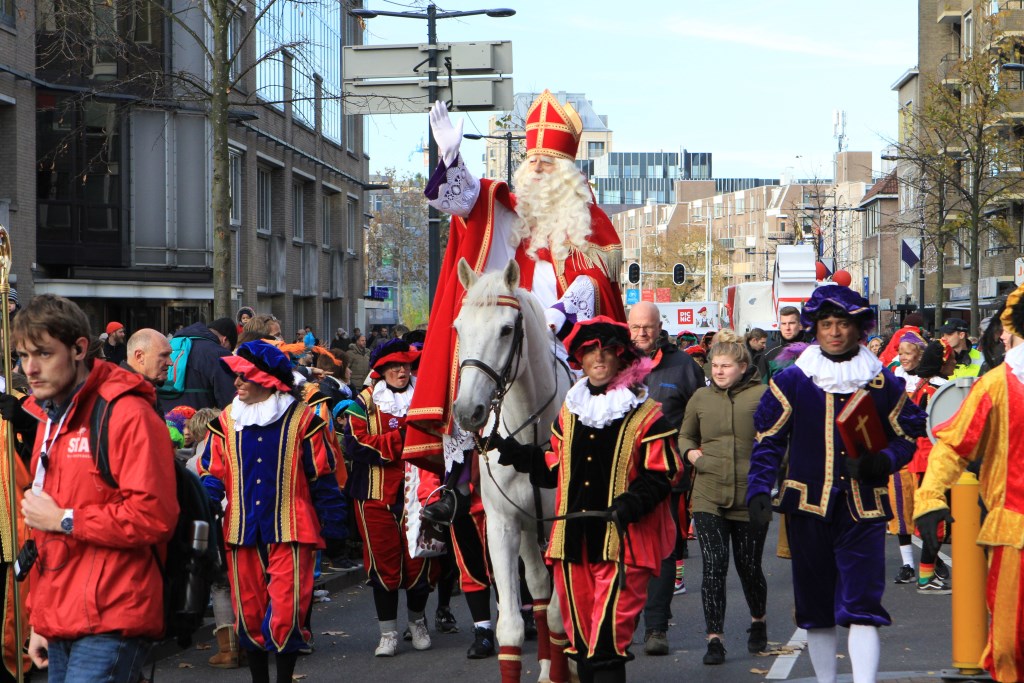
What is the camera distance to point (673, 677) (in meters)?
8.54

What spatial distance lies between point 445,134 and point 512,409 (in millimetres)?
1579

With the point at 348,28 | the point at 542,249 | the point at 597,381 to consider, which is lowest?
the point at 597,381

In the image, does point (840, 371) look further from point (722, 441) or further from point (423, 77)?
point (423, 77)

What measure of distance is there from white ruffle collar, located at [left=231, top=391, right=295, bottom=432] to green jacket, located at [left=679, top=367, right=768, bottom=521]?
302 centimetres

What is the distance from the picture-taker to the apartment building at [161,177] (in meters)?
27.3

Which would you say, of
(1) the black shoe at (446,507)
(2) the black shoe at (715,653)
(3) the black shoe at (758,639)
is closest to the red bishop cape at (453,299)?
(1) the black shoe at (446,507)

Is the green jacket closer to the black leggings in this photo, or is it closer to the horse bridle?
the black leggings

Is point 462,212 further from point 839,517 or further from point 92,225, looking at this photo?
point 92,225

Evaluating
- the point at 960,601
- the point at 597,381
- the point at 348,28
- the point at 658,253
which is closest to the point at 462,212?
the point at 597,381

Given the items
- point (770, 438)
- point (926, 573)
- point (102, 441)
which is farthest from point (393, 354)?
point (926, 573)

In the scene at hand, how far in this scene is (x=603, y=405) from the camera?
260 inches

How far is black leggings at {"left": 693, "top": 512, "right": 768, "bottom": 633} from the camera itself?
9.03 meters

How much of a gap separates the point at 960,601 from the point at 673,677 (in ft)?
5.76

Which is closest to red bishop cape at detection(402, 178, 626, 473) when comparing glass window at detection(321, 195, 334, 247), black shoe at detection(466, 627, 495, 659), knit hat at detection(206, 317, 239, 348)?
black shoe at detection(466, 627, 495, 659)
